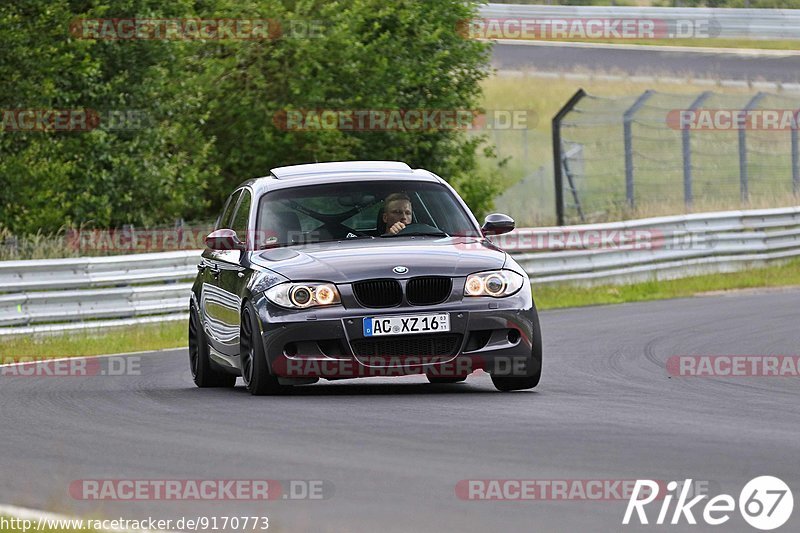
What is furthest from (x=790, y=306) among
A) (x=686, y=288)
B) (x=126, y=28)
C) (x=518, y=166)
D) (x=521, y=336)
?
(x=518, y=166)

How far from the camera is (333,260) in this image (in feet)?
34.2

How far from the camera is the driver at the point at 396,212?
37.2 feet

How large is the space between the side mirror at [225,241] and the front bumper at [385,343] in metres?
1.16

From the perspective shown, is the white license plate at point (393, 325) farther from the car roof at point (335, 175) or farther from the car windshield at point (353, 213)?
the car roof at point (335, 175)

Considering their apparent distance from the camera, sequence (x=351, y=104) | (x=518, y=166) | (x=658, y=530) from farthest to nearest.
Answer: (x=518, y=166) → (x=351, y=104) → (x=658, y=530)

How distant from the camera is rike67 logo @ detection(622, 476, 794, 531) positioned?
5875mm

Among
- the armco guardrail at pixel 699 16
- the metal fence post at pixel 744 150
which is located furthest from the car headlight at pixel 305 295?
the armco guardrail at pixel 699 16

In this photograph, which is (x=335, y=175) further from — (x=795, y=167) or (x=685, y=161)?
(x=795, y=167)

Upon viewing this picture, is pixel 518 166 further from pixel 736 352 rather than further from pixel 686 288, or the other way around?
pixel 736 352

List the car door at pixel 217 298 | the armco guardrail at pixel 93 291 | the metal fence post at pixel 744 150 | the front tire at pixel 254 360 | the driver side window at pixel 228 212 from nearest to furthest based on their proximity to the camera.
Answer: the front tire at pixel 254 360
the car door at pixel 217 298
the driver side window at pixel 228 212
the armco guardrail at pixel 93 291
the metal fence post at pixel 744 150

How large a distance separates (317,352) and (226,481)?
321cm

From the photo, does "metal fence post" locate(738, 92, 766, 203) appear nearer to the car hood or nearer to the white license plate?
the car hood

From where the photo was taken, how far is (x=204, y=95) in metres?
28.6

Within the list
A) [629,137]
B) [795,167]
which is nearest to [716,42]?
[795,167]
